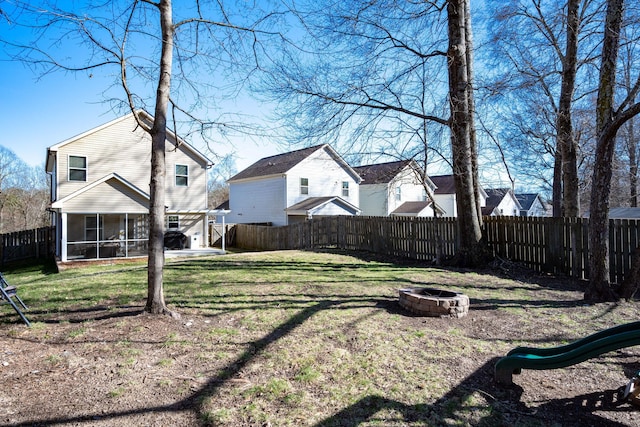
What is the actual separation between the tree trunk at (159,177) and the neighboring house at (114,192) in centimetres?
1132

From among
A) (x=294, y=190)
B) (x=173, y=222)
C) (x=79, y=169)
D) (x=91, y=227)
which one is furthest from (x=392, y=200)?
(x=79, y=169)

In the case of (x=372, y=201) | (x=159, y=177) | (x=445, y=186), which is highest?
(x=445, y=186)

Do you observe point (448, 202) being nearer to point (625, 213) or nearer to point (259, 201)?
point (625, 213)

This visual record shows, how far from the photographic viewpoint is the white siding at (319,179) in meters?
26.1

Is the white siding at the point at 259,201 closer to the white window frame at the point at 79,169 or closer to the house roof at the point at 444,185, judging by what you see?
the white window frame at the point at 79,169

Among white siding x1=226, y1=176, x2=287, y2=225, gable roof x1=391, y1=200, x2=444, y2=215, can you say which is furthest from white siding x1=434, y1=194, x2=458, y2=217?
white siding x1=226, y1=176, x2=287, y2=225

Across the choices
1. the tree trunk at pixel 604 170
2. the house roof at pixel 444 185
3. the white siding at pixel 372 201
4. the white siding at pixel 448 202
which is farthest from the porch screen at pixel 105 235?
the house roof at pixel 444 185

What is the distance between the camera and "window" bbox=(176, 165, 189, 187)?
20.2m

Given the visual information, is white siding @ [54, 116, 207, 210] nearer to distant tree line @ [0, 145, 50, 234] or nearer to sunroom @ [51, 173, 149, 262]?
sunroom @ [51, 173, 149, 262]

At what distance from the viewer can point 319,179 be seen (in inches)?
1083

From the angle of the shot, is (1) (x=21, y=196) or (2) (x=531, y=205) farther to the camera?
(2) (x=531, y=205)

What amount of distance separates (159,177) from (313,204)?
19975mm

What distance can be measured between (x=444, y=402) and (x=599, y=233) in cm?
545

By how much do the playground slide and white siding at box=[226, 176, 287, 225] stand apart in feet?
75.1
